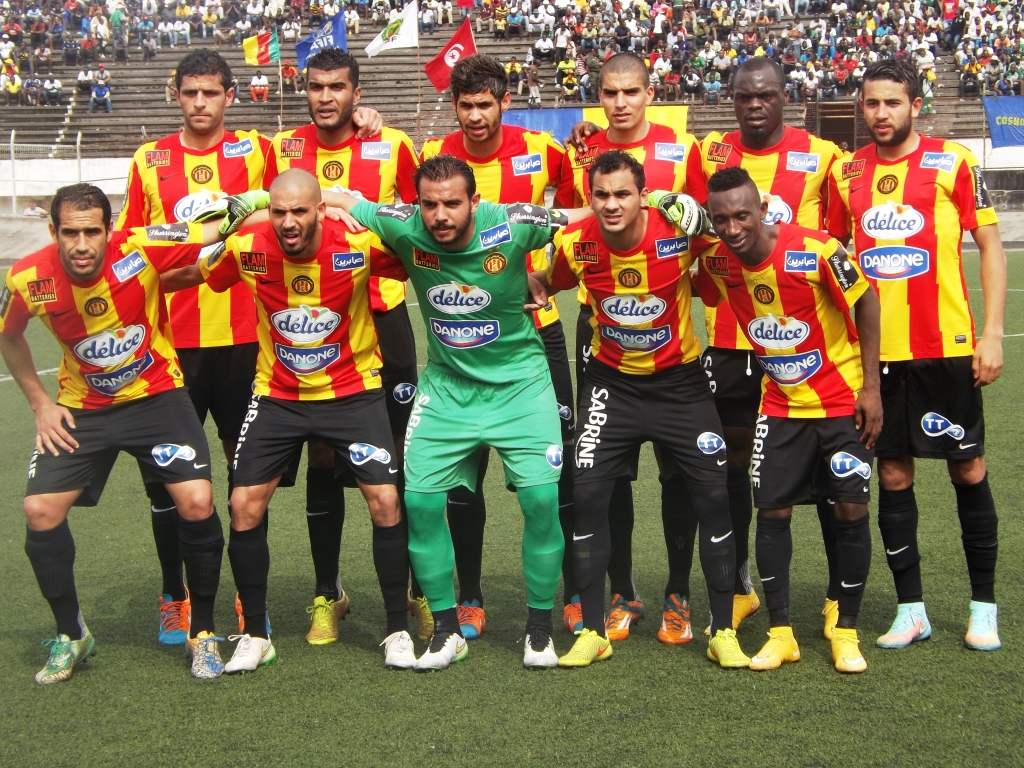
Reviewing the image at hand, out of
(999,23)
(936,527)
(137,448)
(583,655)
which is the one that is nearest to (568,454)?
(583,655)

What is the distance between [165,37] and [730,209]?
122 feet

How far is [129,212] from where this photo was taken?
18.7 feet

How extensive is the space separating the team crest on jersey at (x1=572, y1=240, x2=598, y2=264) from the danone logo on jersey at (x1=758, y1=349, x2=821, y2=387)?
0.89 m

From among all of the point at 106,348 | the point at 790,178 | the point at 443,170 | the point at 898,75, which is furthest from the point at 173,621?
the point at 898,75

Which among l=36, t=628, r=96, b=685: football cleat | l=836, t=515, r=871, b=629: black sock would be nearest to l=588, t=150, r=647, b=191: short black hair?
l=836, t=515, r=871, b=629: black sock

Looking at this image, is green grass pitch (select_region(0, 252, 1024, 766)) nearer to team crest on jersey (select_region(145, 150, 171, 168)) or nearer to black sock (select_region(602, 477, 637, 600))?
black sock (select_region(602, 477, 637, 600))

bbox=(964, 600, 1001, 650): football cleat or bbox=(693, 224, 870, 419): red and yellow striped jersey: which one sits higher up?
bbox=(693, 224, 870, 419): red and yellow striped jersey

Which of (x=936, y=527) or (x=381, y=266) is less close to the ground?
(x=381, y=266)

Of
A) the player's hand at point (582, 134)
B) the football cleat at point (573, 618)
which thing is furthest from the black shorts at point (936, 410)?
the player's hand at point (582, 134)

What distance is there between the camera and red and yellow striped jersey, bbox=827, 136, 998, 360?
16.0 feet

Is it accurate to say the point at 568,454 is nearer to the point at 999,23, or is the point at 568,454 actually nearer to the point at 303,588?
the point at 303,588

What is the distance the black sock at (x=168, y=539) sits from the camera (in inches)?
217

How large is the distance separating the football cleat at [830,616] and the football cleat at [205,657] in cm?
273

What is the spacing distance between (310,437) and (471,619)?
1206 millimetres
